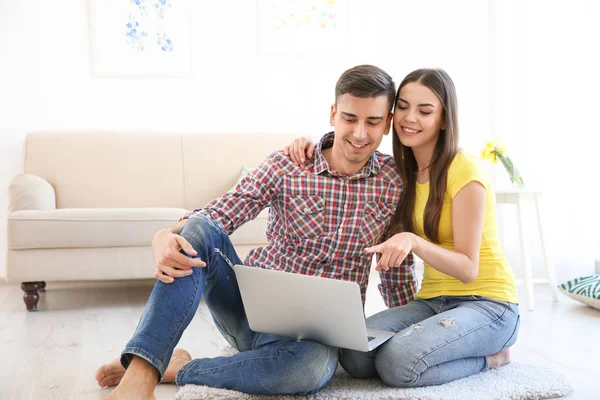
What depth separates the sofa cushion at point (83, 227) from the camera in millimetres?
2881

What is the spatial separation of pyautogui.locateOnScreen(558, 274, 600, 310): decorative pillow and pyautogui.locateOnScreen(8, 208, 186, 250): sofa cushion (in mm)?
1781

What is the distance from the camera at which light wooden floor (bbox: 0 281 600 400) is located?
1766 mm

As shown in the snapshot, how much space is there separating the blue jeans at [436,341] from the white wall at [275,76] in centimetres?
188

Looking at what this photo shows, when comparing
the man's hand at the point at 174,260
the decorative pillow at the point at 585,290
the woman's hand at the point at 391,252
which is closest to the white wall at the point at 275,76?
the decorative pillow at the point at 585,290

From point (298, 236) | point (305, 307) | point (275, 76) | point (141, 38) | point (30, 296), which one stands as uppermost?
point (141, 38)

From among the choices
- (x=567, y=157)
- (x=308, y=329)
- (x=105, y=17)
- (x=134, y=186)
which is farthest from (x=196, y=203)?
(x=308, y=329)

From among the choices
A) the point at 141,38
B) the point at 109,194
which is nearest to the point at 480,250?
the point at 109,194

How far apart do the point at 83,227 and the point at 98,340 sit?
74cm

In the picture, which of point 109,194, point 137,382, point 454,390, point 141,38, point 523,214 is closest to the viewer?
point 137,382

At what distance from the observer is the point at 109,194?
358 centimetres

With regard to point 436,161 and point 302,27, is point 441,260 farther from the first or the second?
point 302,27

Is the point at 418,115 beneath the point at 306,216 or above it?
above

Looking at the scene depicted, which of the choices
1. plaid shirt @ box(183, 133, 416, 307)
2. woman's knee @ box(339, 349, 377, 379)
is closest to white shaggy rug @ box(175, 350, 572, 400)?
woman's knee @ box(339, 349, 377, 379)

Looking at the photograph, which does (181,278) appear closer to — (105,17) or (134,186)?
(134,186)
